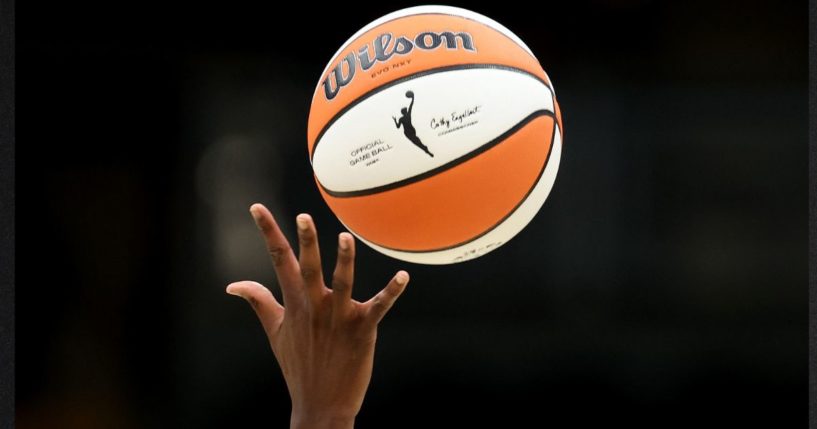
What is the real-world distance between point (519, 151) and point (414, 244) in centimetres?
31

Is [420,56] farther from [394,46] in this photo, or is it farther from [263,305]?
[263,305]

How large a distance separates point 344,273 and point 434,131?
0.51 metres

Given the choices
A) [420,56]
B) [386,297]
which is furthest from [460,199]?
[386,297]

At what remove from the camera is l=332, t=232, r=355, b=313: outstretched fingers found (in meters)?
1.11

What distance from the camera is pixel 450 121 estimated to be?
153cm

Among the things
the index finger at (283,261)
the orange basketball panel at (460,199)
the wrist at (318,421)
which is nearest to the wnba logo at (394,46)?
the orange basketball panel at (460,199)

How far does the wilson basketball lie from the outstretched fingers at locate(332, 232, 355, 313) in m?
0.46

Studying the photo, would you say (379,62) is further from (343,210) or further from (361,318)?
(361,318)

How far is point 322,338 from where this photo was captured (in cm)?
118

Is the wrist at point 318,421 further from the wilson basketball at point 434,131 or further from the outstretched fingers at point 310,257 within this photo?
the wilson basketball at point 434,131
